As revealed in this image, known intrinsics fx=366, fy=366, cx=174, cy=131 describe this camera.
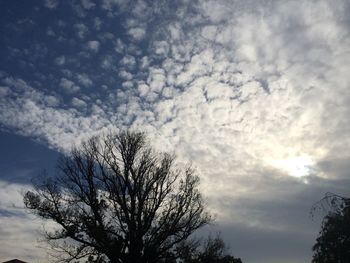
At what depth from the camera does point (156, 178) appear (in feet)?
84.4

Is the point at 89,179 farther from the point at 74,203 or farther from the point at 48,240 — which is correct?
the point at 48,240

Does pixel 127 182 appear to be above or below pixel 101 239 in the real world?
above

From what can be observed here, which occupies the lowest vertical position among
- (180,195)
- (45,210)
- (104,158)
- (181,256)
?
(181,256)

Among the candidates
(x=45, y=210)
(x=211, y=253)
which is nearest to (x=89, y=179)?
(x=45, y=210)

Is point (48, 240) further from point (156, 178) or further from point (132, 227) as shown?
point (156, 178)

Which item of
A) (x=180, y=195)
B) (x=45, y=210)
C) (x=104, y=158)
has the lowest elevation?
(x=45, y=210)

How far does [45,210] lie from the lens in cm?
2345

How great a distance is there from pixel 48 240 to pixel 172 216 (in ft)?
26.7

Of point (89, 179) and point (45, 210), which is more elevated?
point (89, 179)

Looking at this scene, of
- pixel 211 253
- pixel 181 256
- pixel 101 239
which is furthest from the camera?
pixel 211 253

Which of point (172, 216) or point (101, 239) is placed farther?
point (172, 216)

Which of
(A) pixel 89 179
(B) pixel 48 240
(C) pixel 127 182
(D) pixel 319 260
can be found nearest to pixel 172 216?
(C) pixel 127 182

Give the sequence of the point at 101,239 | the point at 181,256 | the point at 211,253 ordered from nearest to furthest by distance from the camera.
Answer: the point at 101,239, the point at 181,256, the point at 211,253

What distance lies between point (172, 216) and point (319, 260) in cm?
1016
